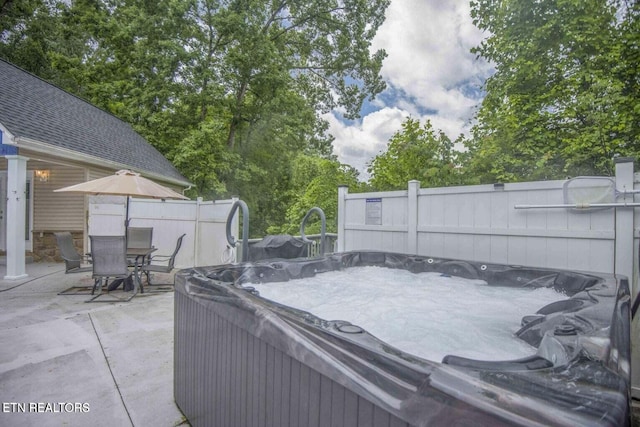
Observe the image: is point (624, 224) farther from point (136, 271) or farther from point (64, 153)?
point (64, 153)

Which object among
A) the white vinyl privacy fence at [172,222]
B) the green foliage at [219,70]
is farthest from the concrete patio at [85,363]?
the green foliage at [219,70]

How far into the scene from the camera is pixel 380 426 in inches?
34.1

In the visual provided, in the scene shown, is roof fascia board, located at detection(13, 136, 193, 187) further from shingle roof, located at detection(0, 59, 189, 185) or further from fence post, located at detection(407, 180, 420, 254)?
fence post, located at detection(407, 180, 420, 254)

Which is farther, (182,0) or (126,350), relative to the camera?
(182,0)

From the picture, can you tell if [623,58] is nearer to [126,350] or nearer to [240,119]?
[126,350]

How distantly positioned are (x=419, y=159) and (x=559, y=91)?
2532 mm

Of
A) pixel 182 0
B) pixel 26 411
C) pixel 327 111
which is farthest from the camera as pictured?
pixel 327 111

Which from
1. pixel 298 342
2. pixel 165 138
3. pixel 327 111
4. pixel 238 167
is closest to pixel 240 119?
pixel 238 167

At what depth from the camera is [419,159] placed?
6.16m

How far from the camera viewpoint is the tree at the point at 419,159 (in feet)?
19.3

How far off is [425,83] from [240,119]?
7.47m

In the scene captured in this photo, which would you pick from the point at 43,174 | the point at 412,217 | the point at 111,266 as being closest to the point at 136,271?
the point at 111,266

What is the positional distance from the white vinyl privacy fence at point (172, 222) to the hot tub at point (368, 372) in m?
4.57

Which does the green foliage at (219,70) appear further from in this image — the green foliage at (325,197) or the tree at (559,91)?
the tree at (559,91)
